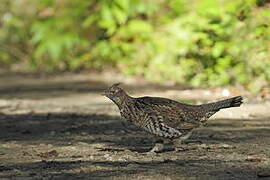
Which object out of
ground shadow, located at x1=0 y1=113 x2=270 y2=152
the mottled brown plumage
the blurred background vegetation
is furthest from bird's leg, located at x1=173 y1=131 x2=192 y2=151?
the blurred background vegetation

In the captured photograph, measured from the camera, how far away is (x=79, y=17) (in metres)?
18.0

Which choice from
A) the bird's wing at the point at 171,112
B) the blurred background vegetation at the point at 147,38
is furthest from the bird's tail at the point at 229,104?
the blurred background vegetation at the point at 147,38

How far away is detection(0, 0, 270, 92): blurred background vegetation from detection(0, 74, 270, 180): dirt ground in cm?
71

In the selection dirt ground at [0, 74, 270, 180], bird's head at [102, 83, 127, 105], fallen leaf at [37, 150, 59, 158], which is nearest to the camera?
dirt ground at [0, 74, 270, 180]

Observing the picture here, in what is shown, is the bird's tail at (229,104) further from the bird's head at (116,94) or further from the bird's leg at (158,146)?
the bird's head at (116,94)

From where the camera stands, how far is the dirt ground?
6.16 m

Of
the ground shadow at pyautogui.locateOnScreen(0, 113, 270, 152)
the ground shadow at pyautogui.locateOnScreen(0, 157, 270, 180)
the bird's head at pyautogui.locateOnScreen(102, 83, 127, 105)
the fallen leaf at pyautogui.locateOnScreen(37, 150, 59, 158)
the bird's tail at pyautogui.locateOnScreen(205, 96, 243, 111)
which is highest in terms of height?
the bird's head at pyautogui.locateOnScreen(102, 83, 127, 105)

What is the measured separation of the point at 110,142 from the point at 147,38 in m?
8.61

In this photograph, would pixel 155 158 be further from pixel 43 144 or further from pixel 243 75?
pixel 243 75

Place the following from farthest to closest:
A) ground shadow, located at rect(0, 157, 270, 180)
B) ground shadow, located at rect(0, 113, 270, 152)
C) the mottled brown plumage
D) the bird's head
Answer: ground shadow, located at rect(0, 113, 270, 152) < the bird's head < the mottled brown plumage < ground shadow, located at rect(0, 157, 270, 180)

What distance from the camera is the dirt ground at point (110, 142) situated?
6160mm

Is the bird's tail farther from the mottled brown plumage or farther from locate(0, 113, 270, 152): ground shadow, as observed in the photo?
locate(0, 113, 270, 152): ground shadow

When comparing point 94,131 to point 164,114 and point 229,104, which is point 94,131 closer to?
point 164,114

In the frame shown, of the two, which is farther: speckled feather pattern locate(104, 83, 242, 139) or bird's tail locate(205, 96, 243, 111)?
bird's tail locate(205, 96, 243, 111)
